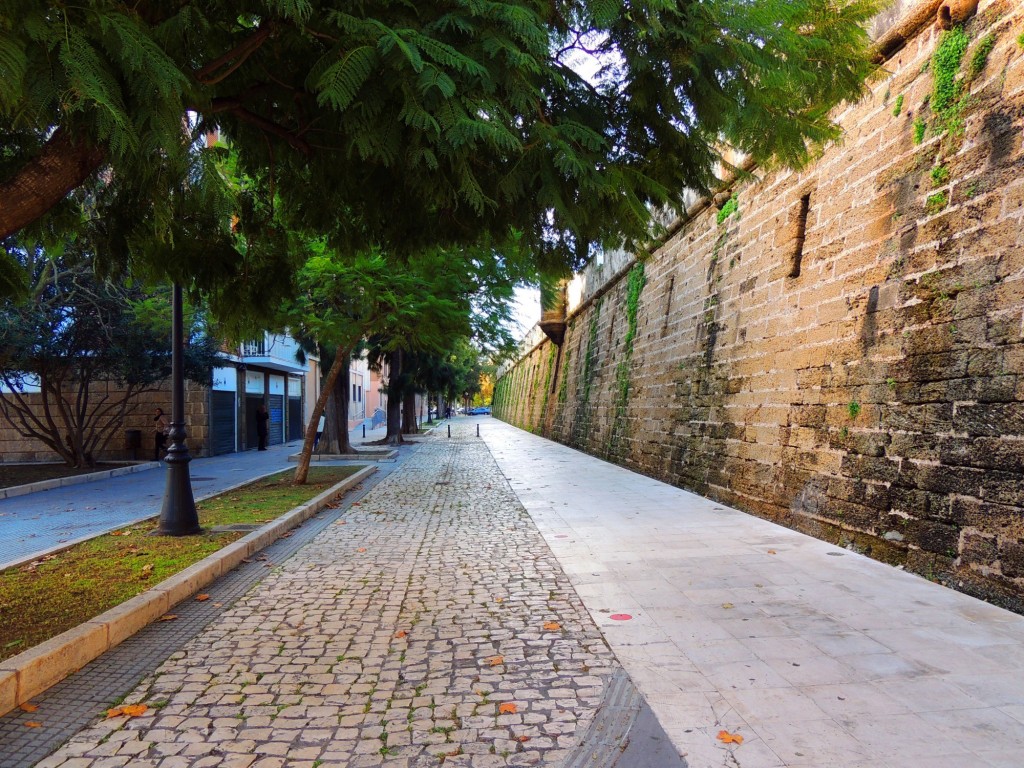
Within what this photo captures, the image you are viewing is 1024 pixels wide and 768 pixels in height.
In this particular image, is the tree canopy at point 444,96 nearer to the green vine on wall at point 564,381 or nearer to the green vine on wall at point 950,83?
the green vine on wall at point 950,83

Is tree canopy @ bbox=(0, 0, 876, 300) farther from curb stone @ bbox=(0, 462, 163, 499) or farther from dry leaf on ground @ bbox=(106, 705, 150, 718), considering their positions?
curb stone @ bbox=(0, 462, 163, 499)

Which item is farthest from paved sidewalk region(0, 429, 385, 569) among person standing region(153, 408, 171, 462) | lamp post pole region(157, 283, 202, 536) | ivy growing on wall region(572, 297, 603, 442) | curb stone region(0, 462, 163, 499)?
ivy growing on wall region(572, 297, 603, 442)

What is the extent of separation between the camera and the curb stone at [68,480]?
1156 cm

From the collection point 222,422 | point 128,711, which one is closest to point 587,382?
point 222,422

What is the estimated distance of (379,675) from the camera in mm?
3643

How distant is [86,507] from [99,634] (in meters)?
7.52

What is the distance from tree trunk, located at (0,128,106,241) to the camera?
342 centimetres

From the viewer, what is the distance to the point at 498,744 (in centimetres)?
289

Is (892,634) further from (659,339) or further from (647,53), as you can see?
(659,339)

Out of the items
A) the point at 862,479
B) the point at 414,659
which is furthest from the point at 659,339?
the point at 414,659

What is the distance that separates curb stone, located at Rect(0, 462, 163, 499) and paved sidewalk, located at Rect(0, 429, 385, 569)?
6.9 inches

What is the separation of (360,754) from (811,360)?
6.47 metres

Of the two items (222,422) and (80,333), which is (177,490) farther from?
(222,422)

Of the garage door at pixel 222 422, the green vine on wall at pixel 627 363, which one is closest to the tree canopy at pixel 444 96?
the green vine on wall at pixel 627 363
